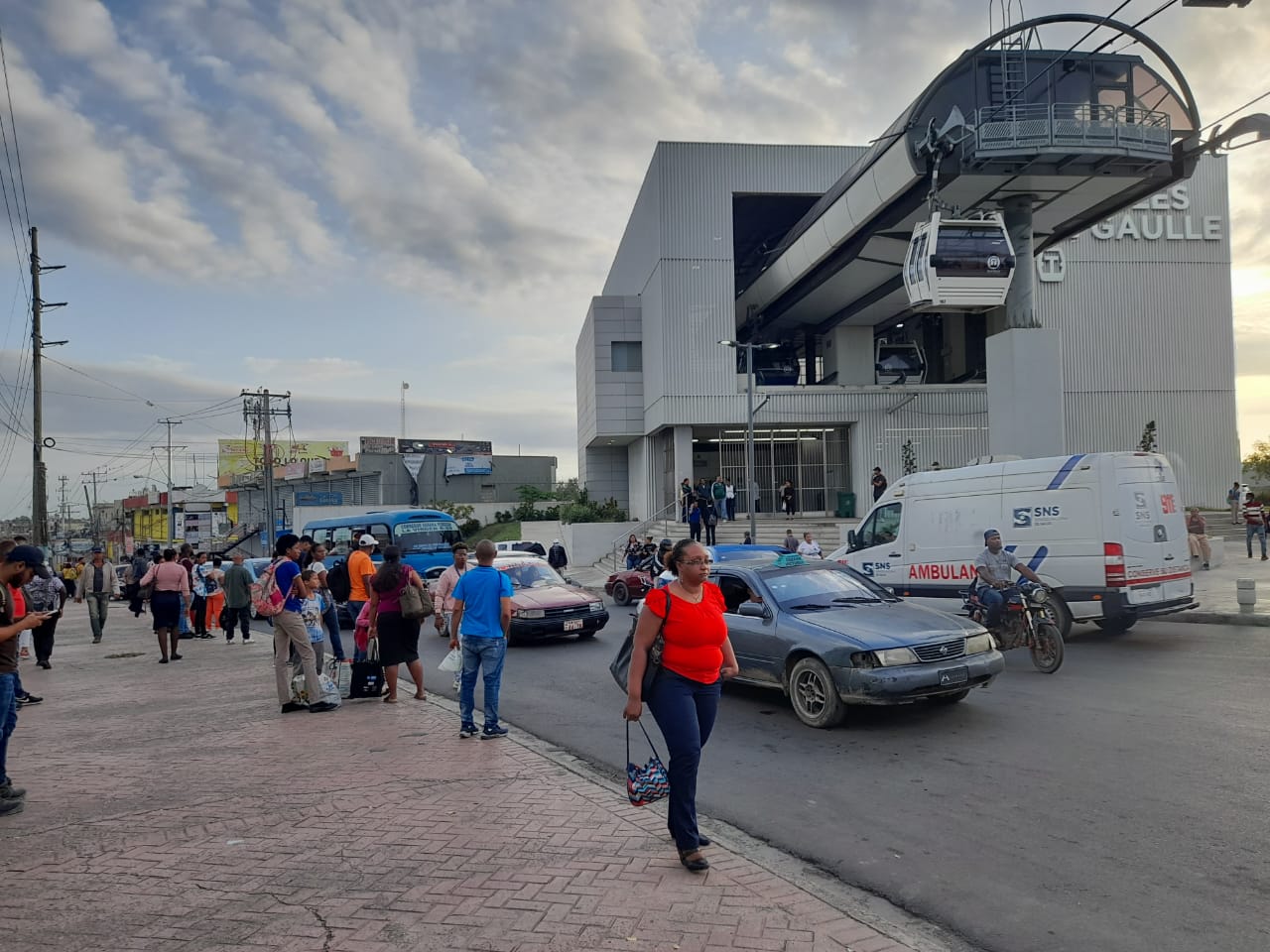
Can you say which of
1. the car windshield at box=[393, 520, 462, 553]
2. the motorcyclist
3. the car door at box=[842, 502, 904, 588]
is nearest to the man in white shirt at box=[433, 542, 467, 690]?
the motorcyclist

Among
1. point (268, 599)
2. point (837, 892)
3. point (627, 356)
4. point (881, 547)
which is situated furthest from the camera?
point (627, 356)

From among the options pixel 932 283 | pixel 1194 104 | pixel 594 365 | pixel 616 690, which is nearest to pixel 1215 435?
pixel 1194 104

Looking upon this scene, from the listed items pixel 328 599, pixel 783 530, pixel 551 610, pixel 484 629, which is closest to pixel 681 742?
pixel 484 629

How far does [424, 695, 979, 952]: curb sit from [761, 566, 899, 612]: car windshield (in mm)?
3080

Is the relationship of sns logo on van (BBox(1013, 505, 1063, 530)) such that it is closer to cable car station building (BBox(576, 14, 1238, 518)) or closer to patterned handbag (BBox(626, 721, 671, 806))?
patterned handbag (BBox(626, 721, 671, 806))

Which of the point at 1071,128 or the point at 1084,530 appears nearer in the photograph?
the point at 1084,530

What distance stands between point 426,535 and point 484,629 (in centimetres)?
1601

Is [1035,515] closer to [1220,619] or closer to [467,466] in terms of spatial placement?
[1220,619]

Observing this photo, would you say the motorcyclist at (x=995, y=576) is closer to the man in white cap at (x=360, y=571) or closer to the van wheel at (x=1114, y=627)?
the van wheel at (x=1114, y=627)

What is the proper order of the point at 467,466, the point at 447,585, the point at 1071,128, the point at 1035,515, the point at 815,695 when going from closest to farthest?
the point at 815,695 < the point at 447,585 < the point at 1035,515 < the point at 1071,128 < the point at 467,466

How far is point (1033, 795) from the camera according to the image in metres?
5.58

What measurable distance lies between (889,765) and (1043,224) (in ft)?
92.7

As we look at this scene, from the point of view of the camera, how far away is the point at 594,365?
42.3 m

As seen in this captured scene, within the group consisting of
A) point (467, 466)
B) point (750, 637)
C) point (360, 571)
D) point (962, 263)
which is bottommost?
point (750, 637)
